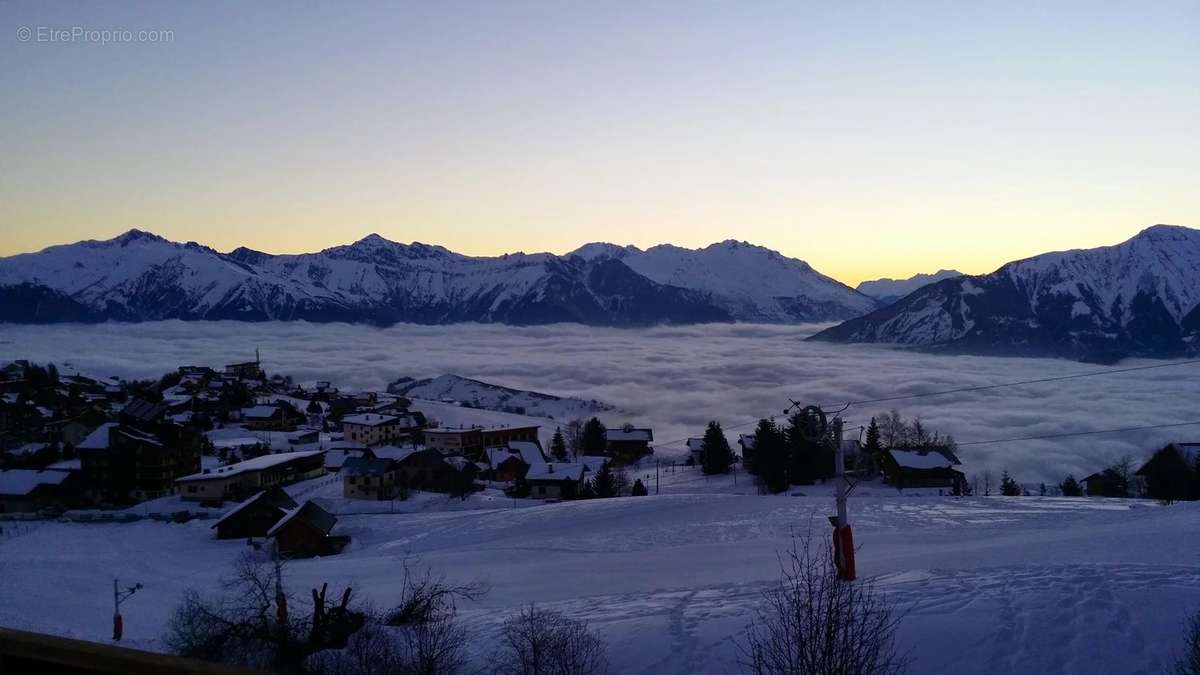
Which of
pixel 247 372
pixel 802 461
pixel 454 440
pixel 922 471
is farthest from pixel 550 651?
pixel 247 372

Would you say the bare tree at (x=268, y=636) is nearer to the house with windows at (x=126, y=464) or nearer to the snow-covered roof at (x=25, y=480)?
the snow-covered roof at (x=25, y=480)

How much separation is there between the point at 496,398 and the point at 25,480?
4272 inches

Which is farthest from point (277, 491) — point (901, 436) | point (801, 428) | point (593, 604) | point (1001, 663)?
point (901, 436)

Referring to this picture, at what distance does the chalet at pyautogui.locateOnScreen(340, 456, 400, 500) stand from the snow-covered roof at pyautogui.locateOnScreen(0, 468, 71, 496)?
17.0 metres

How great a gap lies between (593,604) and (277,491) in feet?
94.8

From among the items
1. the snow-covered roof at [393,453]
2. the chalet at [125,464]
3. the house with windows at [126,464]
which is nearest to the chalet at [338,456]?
the snow-covered roof at [393,453]

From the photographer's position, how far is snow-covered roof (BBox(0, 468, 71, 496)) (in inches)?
1727

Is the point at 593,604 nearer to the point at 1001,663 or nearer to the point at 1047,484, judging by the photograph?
the point at 1001,663

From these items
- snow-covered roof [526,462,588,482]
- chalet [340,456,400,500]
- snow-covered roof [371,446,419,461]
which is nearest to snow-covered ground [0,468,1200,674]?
chalet [340,456,400,500]

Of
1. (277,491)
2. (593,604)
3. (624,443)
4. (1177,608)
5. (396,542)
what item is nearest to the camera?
(1177,608)

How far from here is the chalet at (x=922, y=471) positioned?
48938 mm

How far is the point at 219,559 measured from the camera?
30.9m

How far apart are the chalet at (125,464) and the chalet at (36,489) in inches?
60.0

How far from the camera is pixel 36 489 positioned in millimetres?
44594
